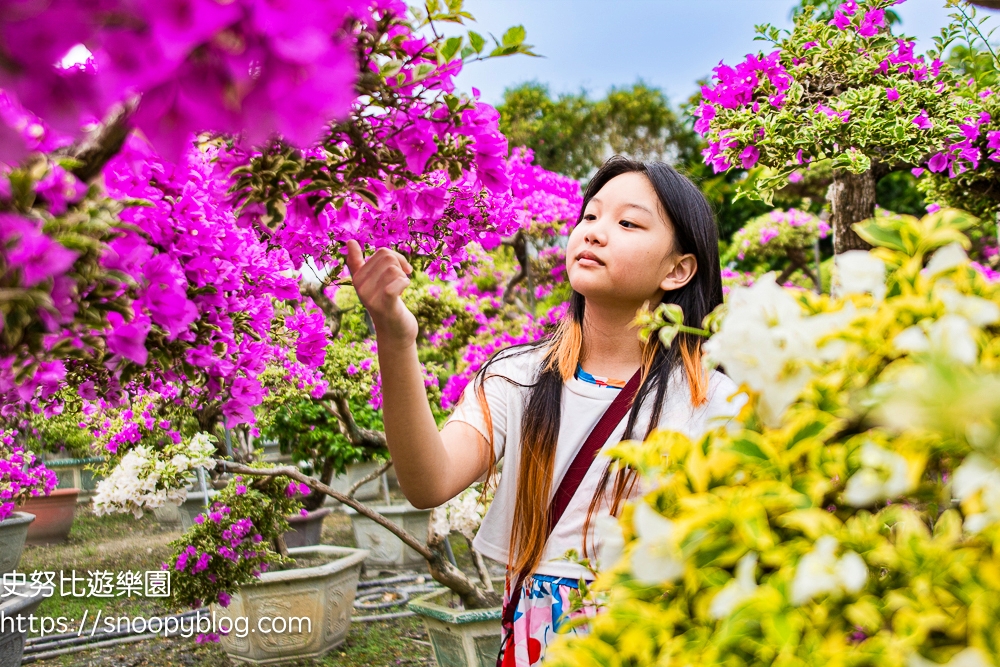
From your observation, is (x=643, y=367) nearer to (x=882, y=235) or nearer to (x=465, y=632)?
(x=882, y=235)

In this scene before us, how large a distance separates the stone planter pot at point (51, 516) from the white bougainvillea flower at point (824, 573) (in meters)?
7.65

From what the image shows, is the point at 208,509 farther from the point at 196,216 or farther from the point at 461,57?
the point at 461,57

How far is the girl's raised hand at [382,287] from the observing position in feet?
3.92

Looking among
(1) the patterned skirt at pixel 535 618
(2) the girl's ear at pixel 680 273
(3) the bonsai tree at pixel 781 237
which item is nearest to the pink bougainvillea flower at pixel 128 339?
(1) the patterned skirt at pixel 535 618

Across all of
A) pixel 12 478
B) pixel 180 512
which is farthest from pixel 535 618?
pixel 180 512

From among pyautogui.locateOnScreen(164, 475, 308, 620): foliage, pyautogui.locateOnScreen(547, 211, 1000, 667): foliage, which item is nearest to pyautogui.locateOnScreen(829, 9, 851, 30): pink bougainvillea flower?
pyautogui.locateOnScreen(547, 211, 1000, 667): foliage

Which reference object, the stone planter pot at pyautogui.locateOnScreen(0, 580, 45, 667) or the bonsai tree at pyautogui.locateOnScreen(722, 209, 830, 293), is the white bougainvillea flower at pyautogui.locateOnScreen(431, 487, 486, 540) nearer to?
the stone planter pot at pyautogui.locateOnScreen(0, 580, 45, 667)

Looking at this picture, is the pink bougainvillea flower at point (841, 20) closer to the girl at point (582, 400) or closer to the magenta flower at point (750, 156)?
the magenta flower at point (750, 156)

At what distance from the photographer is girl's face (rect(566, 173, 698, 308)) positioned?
5.11ft

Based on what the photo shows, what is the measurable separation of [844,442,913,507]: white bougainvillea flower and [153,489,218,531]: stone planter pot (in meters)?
6.44

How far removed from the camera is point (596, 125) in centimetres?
1553

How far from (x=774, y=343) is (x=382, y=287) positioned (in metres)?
0.70

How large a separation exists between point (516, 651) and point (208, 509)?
105 inches

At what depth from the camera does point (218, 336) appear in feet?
4.04
